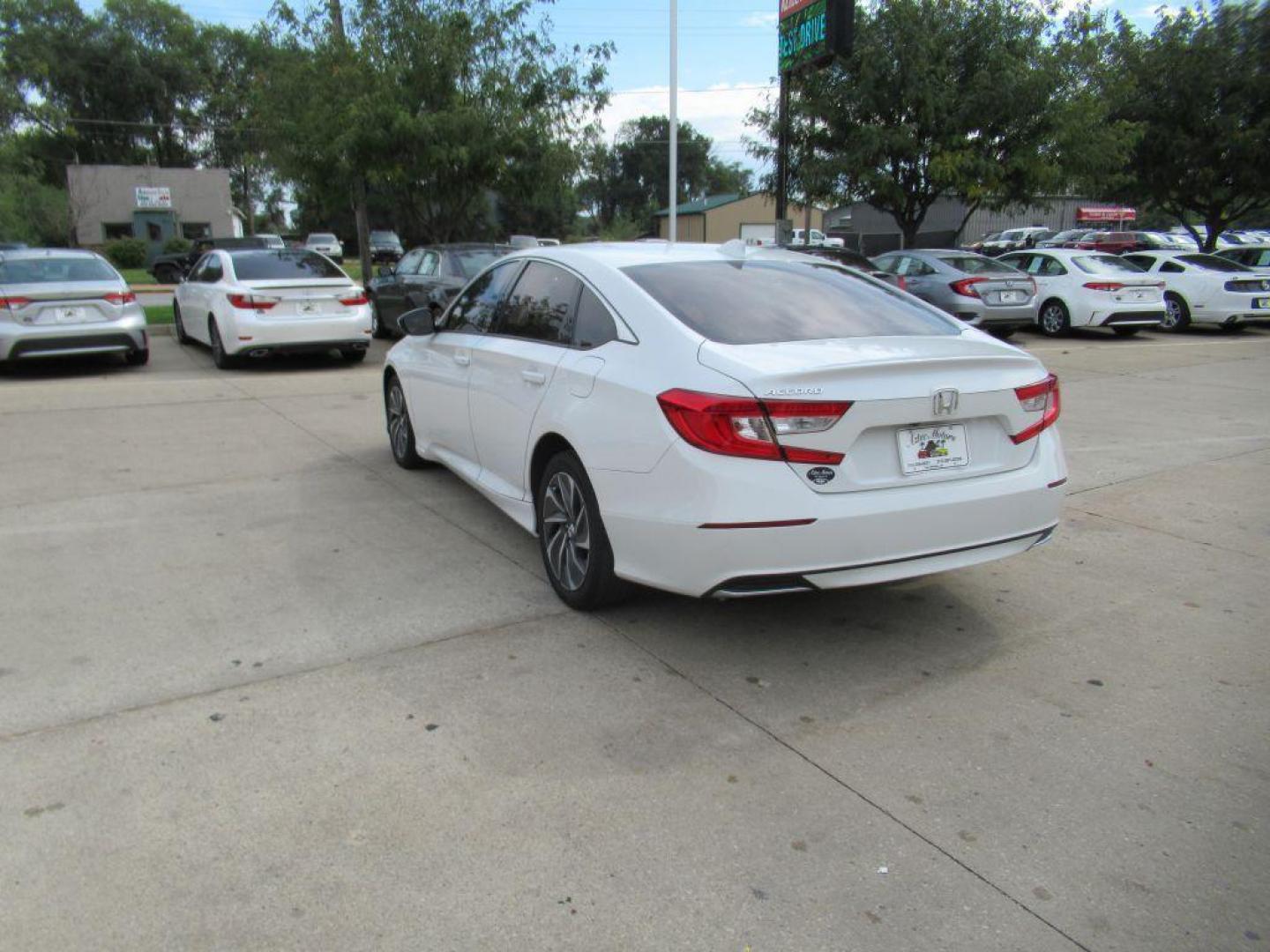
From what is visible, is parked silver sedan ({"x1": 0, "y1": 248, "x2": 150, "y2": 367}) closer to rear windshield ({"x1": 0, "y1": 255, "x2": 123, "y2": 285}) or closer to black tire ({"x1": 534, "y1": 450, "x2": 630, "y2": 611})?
rear windshield ({"x1": 0, "y1": 255, "x2": 123, "y2": 285})

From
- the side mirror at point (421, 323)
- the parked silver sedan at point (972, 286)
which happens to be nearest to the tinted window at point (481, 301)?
the side mirror at point (421, 323)

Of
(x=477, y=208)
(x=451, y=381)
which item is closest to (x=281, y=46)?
(x=477, y=208)

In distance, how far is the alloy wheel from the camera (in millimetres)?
4273

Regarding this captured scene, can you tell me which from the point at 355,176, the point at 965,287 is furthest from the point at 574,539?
the point at 355,176

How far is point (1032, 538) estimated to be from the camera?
13.3 feet

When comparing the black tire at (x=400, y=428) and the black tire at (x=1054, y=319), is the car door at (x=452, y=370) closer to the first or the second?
the black tire at (x=400, y=428)

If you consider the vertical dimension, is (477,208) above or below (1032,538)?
above

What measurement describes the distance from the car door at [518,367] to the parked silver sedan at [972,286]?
37.4 feet

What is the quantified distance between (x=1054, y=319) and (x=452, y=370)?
14.1 m

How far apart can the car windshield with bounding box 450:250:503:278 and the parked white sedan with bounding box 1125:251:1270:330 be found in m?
11.0

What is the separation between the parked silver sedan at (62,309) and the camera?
422 inches

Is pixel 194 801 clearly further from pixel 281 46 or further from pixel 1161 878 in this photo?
pixel 281 46

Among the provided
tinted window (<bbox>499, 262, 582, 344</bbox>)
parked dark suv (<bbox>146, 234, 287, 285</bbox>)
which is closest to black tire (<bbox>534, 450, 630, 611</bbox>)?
tinted window (<bbox>499, 262, 582, 344</bbox>)

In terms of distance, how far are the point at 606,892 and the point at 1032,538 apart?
2.38m
